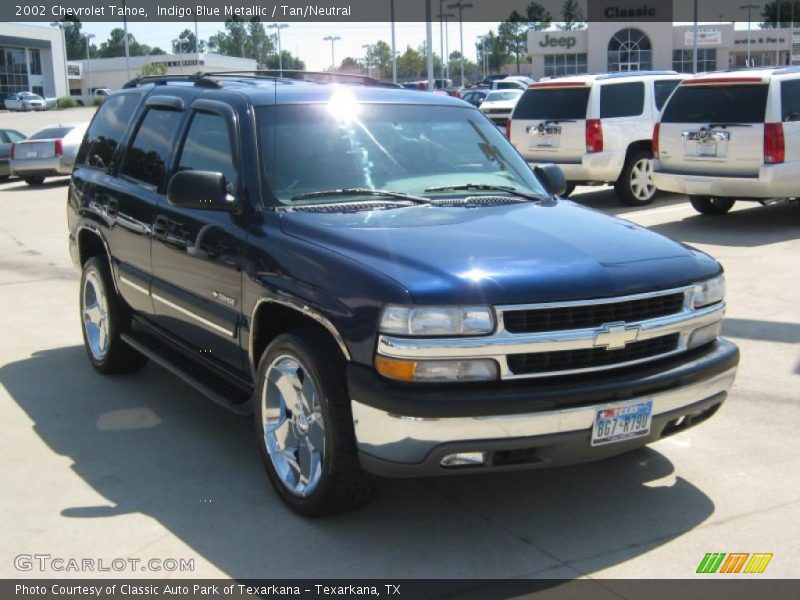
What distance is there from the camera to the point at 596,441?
399 centimetres

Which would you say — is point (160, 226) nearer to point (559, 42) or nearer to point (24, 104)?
point (24, 104)

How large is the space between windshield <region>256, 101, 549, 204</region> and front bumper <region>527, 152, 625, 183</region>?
28.7 feet

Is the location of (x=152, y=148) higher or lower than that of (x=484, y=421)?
higher

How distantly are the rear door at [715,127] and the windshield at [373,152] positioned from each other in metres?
7.09

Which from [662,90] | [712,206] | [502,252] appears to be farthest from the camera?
[662,90]

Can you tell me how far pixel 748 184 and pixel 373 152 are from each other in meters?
7.91

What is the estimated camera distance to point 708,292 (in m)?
4.50

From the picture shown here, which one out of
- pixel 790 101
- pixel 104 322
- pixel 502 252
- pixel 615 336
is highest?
pixel 790 101

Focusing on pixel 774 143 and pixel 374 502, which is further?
pixel 774 143

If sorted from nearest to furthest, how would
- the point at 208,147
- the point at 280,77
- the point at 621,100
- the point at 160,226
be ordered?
the point at 208,147
the point at 160,226
the point at 280,77
the point at 621,100

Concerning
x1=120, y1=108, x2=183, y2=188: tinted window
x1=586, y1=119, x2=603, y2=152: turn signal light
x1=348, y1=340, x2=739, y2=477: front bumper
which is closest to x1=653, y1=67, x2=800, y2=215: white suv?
x1=586, y1=119, x2=603, y2=152: turn signal light

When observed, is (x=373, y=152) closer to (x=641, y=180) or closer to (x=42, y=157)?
(x=641, y=180)

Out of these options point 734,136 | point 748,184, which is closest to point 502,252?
point 748,184

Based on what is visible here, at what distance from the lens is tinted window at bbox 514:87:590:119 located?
14367 mm
